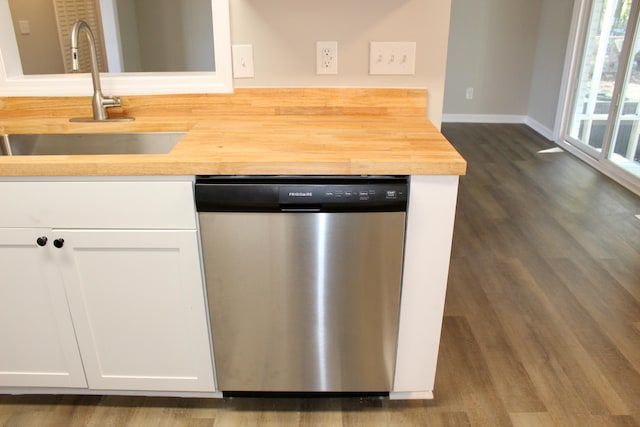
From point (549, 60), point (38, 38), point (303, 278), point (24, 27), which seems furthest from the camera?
point (549, 60)

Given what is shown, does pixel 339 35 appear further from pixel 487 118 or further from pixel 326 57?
pixel 487 118

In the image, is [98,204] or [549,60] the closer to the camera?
[98,204]

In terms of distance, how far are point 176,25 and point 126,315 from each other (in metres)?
4.65

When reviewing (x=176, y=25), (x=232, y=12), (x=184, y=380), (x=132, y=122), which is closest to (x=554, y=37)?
(x=176, y=25)

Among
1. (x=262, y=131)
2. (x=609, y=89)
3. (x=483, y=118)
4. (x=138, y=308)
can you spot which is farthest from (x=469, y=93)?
(x=138, y=308)

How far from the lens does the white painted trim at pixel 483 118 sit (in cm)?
581

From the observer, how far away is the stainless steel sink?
1.83 m

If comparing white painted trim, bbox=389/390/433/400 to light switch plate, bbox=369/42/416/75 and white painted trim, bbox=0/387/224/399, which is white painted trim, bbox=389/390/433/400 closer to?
white painted trim, bbox=0/387/224/399

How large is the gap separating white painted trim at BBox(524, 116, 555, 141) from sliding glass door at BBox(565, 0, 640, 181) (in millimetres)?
292

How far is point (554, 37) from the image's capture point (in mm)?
5082

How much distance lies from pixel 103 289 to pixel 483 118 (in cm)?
519

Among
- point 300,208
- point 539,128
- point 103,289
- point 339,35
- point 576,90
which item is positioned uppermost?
point 339,35

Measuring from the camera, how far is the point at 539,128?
17.8ft

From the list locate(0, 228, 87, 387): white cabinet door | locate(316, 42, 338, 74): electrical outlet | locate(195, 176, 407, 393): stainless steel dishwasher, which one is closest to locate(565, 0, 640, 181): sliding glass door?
locate(316, 42, 338, 74): electrical outlet
